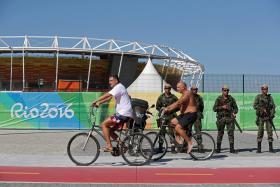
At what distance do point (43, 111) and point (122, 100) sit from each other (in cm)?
1371

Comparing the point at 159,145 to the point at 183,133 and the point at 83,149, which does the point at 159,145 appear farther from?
the point at 83,149

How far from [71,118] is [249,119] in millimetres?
8237

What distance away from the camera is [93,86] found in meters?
74.8

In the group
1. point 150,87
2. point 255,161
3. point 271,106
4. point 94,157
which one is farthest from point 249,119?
point 94,157

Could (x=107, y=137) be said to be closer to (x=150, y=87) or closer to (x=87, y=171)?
(x=87, y=171)

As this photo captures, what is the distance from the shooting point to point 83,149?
33.6 ft

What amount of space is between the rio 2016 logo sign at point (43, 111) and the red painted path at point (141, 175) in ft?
44.0

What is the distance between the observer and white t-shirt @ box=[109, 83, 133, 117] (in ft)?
33.2

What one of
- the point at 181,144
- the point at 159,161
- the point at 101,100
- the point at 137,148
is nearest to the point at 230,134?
the point at 181,144

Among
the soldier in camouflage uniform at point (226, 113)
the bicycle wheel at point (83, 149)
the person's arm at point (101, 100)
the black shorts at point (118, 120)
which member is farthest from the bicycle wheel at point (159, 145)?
the soldier in camouflage uniform at point (226, 113)

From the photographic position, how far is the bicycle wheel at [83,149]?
10.1 metres

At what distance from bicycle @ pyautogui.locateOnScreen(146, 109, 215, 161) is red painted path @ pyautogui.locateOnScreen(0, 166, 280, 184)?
4.11 feet

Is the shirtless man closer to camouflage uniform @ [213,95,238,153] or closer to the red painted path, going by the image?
the red painted path

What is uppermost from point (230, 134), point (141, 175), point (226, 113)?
point (226, 113)
